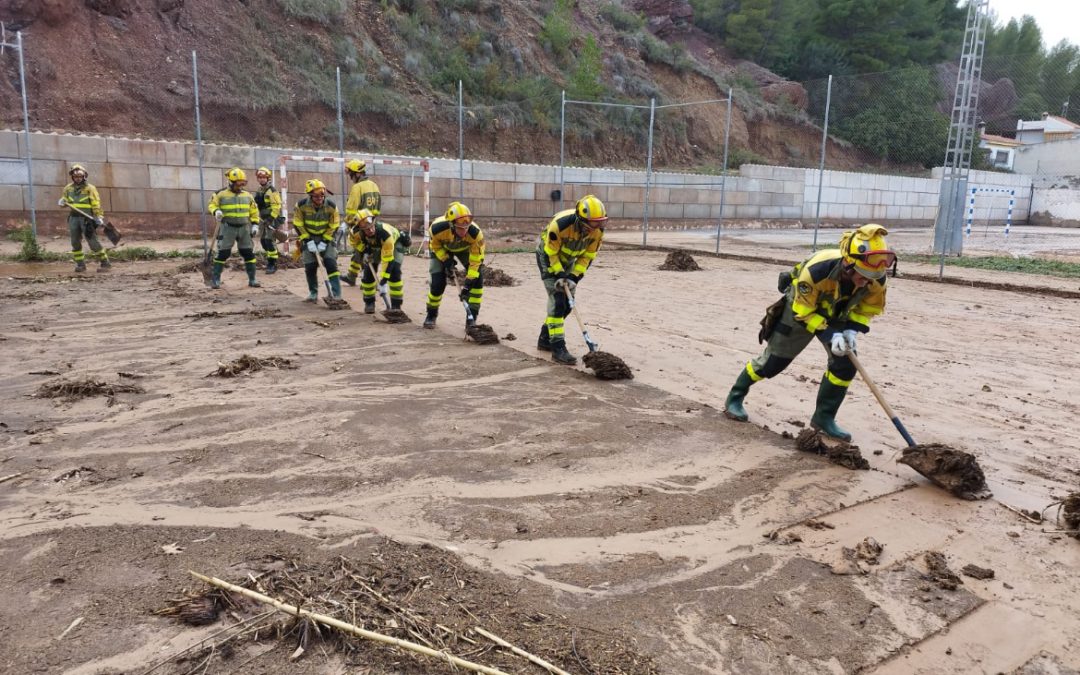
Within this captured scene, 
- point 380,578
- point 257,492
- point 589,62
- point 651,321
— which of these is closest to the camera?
point 380,578

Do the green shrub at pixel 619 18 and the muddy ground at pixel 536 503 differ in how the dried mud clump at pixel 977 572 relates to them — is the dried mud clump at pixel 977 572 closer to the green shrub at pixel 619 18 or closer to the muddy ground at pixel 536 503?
the muddy ground at pixel 536 503

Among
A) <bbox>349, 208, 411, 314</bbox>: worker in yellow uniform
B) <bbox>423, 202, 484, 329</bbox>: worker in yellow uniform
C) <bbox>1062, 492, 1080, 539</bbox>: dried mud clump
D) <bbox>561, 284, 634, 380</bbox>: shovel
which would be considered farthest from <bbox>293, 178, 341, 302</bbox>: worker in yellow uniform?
<bbox>1062, 492, 1080, 539</bbox>: dried mud clump

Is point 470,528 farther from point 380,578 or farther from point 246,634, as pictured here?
point 246,634

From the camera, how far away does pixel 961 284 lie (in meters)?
12.1

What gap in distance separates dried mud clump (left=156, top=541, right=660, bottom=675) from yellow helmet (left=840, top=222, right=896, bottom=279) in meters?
2.66

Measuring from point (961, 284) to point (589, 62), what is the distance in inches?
652

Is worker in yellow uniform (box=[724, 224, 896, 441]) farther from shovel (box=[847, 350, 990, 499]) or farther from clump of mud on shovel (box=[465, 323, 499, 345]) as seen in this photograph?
clump of mud on shovel (box=[465, 323, 499, 345])

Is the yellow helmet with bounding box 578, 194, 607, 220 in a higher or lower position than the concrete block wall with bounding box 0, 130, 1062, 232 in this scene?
lower

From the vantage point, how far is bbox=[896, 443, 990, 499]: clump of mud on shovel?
400 centimetres

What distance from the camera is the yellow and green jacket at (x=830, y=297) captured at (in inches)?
178

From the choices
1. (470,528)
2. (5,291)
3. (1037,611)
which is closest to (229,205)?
(5,291)

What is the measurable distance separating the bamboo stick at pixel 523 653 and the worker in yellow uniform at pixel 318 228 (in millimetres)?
7023

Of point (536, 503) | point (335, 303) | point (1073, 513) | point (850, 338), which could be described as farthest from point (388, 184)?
point (1073, 513)

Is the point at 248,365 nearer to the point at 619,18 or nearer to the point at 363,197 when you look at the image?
the point at 363,197
